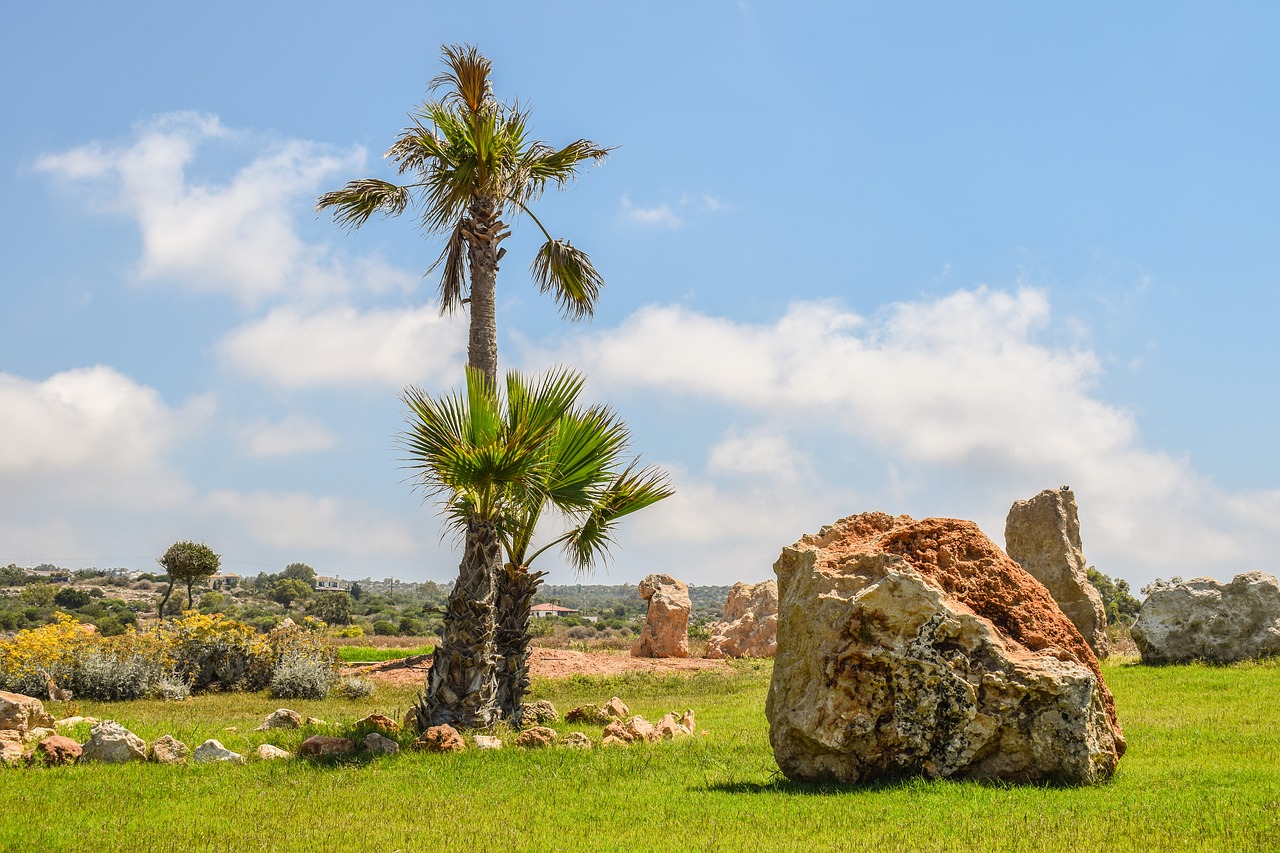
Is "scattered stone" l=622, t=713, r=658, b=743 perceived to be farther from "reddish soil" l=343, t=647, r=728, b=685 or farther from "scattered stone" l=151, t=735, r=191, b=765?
"reddish soil" l=343, t=647, r=728, b=685

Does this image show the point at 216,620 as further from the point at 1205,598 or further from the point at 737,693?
the point at 1205,598

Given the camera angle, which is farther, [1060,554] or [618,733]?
[1060,554]

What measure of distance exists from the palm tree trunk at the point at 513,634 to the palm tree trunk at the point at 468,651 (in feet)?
3.17

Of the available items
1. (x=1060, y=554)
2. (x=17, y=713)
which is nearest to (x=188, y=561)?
(x=17, y=713)

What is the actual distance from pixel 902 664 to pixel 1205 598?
13634 mm

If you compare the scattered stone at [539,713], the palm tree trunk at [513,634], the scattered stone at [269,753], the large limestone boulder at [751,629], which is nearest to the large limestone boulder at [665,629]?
the large limestone boulder at [751,629]

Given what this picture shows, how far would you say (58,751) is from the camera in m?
11.7

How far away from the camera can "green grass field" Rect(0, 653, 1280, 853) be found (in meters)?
7.49

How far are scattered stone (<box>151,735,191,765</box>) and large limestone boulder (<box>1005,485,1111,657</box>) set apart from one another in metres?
18.3

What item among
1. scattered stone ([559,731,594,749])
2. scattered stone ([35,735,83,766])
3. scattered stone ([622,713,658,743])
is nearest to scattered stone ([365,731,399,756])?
scattered stone ([559,731,594,749])

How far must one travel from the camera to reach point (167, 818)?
8.79m

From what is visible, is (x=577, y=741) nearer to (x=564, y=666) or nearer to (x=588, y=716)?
(x=588, y=716)

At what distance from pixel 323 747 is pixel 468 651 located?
220cm

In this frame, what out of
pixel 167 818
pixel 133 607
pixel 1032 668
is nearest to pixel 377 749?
pixel 167 818
